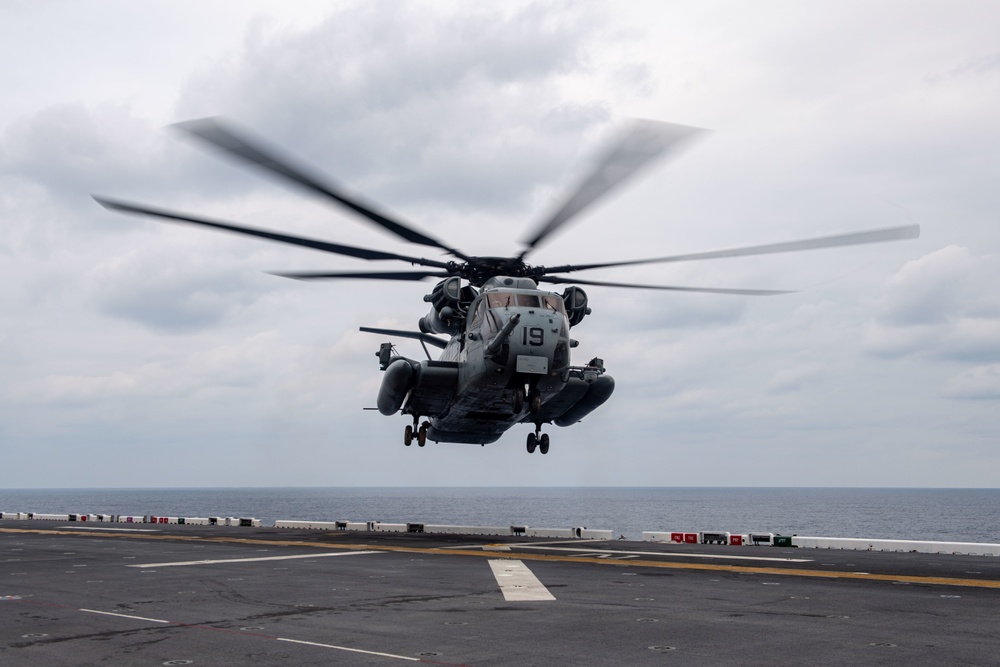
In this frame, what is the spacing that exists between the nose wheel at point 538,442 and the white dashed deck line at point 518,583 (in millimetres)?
7360

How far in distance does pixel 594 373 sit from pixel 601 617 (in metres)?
14.5

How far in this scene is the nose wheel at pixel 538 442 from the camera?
30016mm

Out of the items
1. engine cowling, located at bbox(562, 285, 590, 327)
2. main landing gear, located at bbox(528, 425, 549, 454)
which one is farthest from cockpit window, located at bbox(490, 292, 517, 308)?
main landing gear, located at bbox(528, 425, 549, 454)

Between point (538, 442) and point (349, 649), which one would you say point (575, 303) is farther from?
point (349, 649)

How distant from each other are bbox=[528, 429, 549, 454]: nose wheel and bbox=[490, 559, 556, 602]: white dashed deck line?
24.1 ft

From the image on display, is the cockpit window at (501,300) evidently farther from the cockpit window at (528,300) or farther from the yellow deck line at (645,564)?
the yellow deck line at (645,564)

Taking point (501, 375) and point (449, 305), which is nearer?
point (501, 375)

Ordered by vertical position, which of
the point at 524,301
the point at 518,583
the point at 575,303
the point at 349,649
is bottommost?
the point at 349,649

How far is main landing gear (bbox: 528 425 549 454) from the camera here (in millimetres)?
30016

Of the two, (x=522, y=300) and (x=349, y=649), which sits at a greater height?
(x=522, y=300)

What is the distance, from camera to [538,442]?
98.9ft

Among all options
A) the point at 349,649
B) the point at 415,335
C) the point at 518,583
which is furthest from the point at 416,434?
the point at 349,649

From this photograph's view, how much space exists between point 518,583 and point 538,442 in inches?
481

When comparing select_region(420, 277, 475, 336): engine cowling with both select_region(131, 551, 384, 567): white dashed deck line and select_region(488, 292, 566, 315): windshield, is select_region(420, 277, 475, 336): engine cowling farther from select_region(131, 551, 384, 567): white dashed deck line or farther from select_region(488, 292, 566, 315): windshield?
select_region(131, 551, 384, 567): white dashed deck line
